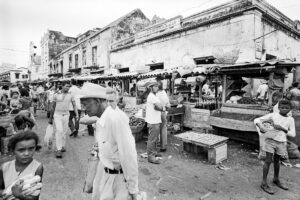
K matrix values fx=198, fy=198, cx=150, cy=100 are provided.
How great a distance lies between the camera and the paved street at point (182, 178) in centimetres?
357

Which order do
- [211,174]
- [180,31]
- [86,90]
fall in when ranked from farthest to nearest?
[180,31], [211,174], [86,90]

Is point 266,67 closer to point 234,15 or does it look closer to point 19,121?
point 234,15

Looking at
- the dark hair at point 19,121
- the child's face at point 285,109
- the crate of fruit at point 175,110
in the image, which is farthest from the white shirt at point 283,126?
the dark hair at point 19,121

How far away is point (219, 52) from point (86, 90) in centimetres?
1021

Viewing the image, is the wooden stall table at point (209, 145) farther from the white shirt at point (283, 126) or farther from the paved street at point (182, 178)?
the white shirt at point (283, 126)

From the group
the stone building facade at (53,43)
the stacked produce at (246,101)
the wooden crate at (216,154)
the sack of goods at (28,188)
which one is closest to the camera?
the sack of goods at (28,188)

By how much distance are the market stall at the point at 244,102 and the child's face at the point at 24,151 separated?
228 inches

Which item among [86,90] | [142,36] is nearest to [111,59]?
[142,36]

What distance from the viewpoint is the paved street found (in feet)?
11.7

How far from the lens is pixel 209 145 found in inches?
192

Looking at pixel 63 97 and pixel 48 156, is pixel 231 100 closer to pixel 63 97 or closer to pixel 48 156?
pixel 63 97

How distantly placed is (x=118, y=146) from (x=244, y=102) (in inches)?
258

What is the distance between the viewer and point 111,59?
67.3 feet

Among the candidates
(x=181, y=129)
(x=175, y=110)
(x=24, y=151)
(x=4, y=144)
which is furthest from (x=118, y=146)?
(x=181, y=129)
